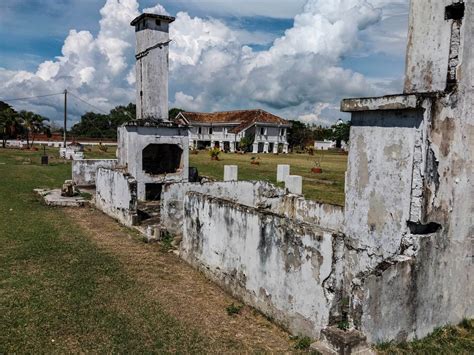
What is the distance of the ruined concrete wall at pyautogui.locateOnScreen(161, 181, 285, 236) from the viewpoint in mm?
11180

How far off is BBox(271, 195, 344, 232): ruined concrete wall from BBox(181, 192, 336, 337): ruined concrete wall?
2368 millimetres

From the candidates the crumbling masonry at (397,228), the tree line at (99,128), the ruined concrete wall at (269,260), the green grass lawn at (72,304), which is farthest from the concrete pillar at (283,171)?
the tree line at (99,128)

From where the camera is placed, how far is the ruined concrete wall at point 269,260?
553 centimetres

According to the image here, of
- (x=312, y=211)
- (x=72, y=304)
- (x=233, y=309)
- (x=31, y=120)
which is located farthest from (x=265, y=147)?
(x=72, y=304)

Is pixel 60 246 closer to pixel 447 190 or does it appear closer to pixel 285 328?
pixel 285 328

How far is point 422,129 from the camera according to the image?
5543mm

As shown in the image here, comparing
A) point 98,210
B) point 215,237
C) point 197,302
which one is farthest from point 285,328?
point 98,210

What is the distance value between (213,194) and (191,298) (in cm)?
510

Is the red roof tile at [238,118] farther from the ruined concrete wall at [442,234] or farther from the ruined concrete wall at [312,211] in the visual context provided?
the ruined concrete wall at [442,234]

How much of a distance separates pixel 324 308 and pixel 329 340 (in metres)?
0.54

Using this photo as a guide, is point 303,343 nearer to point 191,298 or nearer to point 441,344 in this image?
point 441,344

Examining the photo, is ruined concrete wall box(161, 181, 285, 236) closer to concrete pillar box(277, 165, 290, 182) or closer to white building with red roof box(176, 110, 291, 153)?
concrete pillar box(277, 165, 290, 182)

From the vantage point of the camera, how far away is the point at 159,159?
57.7 feet

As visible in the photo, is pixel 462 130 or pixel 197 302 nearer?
pixel 462 130
